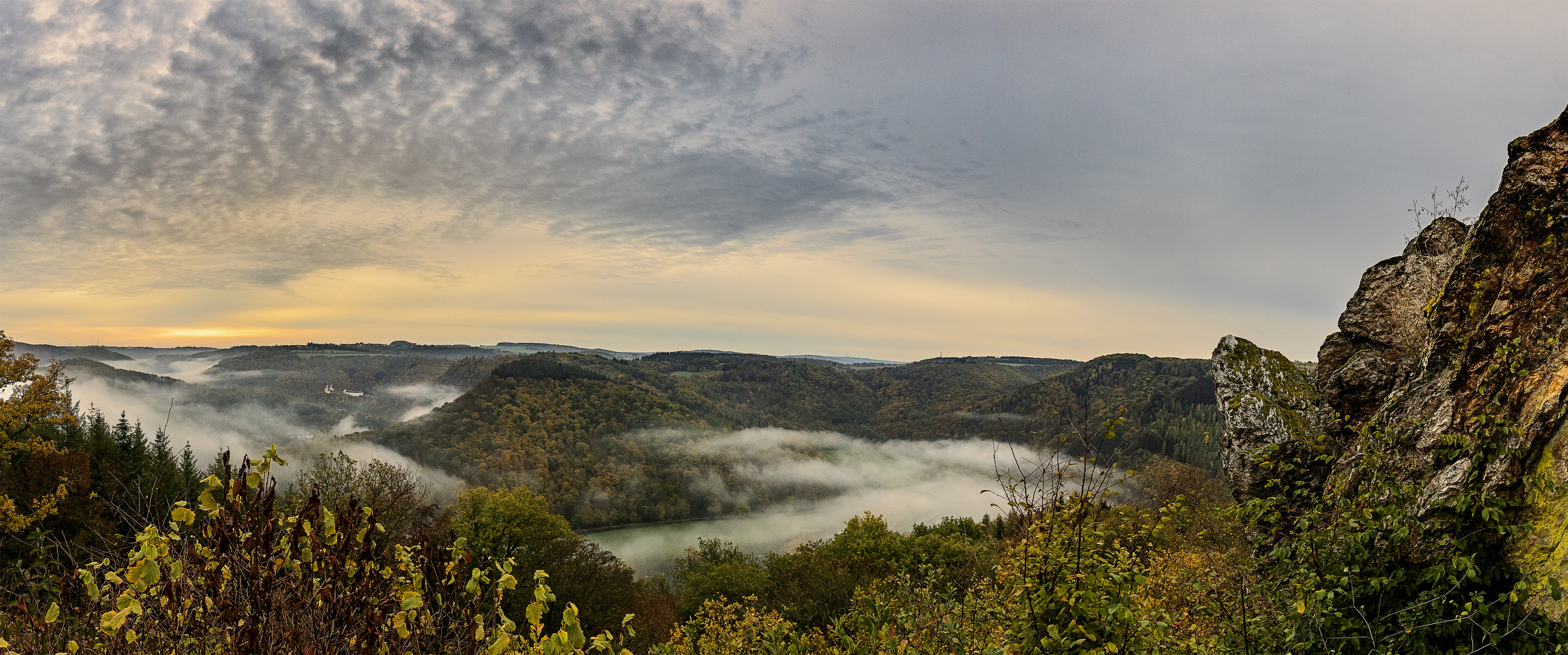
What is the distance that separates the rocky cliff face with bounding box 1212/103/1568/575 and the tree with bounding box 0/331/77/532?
3084 cm

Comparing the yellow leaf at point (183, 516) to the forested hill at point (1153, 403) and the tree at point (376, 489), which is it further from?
the forested hill at point (1153, 403)

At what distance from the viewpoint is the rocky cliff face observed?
18.2ft

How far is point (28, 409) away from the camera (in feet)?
67.3

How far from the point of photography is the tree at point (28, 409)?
20031 millimetres

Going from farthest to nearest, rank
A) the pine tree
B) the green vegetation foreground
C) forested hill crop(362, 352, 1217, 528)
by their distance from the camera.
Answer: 1. forested hill crop(362, 352, 1217, 528)
2. the pine tree
3. the green vegetation foreground

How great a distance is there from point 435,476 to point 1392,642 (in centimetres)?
11167

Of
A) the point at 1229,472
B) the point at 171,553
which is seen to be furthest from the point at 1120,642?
the point at 1229,472

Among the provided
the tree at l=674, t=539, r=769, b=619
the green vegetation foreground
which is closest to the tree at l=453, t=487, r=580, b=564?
the tree at l=674, t=539, r=769, b=619

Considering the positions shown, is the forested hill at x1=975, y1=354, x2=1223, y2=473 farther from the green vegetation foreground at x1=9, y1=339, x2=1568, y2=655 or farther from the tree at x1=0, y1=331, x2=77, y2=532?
the tree at x1=0, y1=331, x2=77, y2=532

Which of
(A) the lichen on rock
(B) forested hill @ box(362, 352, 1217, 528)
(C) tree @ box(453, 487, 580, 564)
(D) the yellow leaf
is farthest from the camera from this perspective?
(B) forested hill @ box(362, 352, 1217, 528)

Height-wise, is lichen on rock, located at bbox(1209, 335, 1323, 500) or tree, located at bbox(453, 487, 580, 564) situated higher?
lichen on rock, located at bbox(1209, 335, 1323, 500)

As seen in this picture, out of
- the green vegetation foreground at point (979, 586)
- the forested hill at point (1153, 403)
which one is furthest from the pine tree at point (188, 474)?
the forested hill at point (1153, 403)

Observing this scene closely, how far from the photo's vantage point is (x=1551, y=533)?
512cm

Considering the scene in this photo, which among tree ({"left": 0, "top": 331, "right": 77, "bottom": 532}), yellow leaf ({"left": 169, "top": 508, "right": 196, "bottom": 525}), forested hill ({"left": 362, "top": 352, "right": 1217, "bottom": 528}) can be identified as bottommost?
forested hill ({"left": 362, "top": 352, "right": 1217, "bottom": 528})
